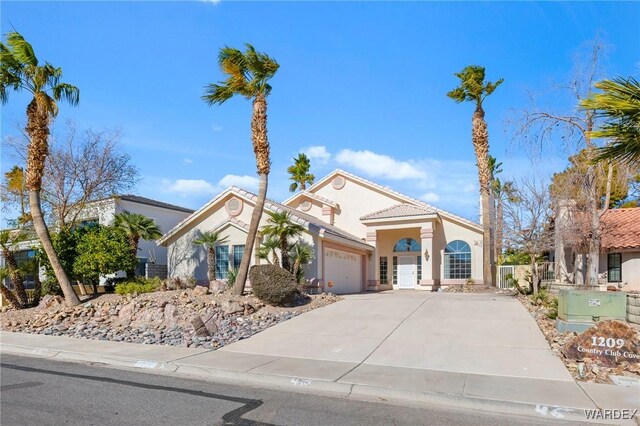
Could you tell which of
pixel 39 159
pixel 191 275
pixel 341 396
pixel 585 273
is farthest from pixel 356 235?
pixel 341 396

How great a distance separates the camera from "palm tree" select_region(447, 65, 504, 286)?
1040 inches

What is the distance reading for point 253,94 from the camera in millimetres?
18734

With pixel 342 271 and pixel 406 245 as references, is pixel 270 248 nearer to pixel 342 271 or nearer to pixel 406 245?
pixel 342 271

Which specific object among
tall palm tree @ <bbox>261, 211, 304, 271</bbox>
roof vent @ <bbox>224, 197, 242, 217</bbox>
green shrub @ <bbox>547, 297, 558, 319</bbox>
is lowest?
green shrub @ <bbox>547, 297, 558, 319</bbox>

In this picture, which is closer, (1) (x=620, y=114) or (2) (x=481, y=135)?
(1) (x=620, y=114)

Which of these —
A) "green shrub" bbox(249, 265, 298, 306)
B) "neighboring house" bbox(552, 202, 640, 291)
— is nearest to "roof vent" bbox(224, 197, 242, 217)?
"green shrub" bbox(249, 265, 298, 306)

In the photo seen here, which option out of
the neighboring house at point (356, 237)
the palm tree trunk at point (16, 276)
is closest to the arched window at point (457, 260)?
the neighboring house at point (356, 237)

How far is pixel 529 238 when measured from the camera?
21594 millimetres

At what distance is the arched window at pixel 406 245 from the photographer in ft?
97.3

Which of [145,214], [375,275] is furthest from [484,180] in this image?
[145,214]

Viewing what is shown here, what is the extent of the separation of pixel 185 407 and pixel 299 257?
1309cm

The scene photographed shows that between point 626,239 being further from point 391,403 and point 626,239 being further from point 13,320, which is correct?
point 13,320

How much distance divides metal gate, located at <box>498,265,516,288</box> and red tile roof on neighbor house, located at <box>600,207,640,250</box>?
5.99 meters

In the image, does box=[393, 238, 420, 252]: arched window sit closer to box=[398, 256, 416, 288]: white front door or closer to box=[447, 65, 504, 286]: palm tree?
box=[398, 256, 416, 288]: white front door
